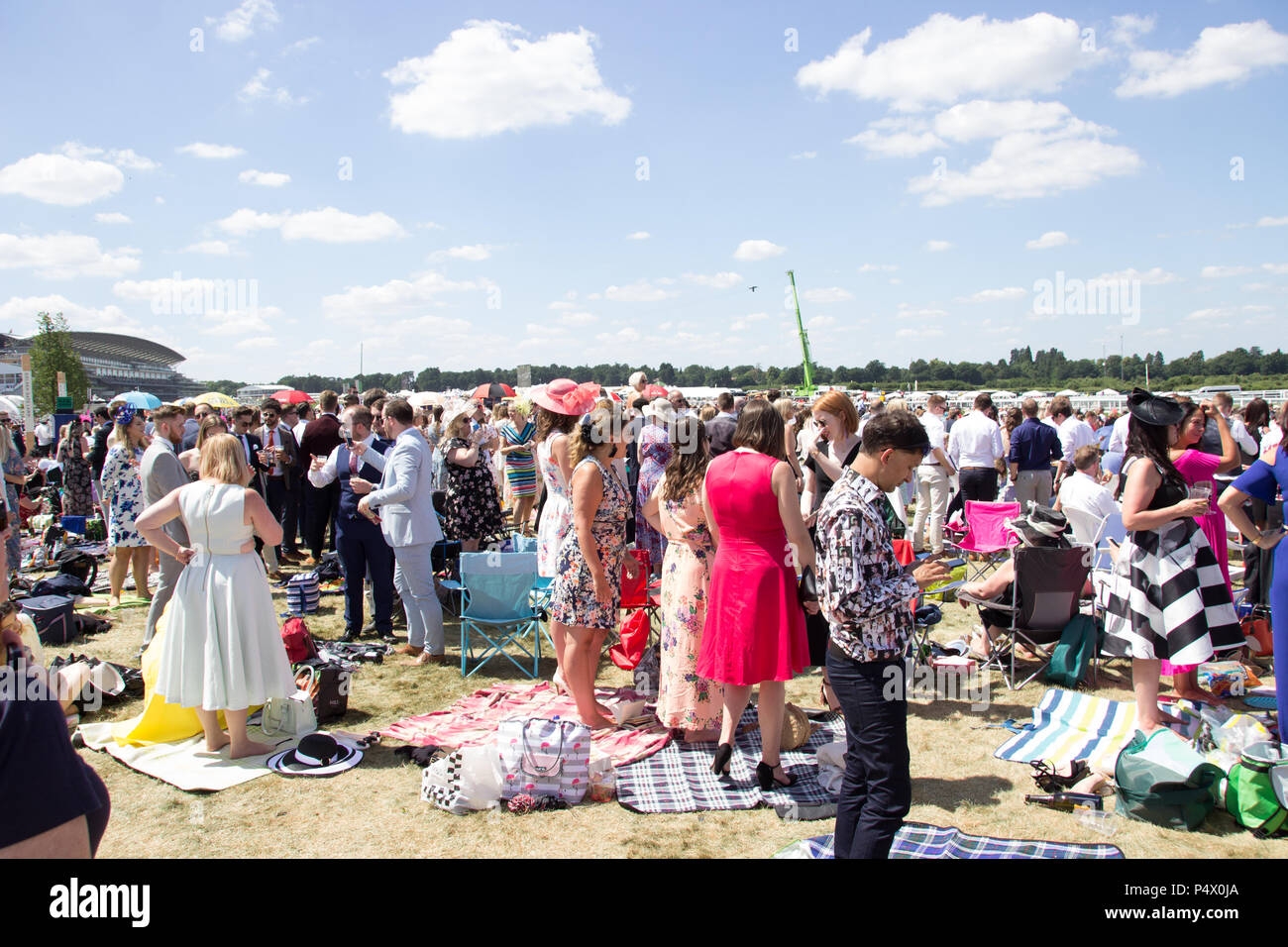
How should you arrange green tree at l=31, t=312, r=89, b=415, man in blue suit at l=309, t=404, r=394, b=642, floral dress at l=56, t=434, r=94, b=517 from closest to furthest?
man in blue suit at l=309, t=404, r=394, b=642, floral dress at l=56, t=434, r=94, b=517, green tree at l=31, t=312, r=89, b=415

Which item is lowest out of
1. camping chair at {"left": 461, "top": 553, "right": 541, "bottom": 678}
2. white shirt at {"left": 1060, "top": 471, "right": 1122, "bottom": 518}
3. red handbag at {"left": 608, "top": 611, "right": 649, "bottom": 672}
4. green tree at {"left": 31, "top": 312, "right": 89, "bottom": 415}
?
red handbag at {"left": 608, "top": 611, "right": 649, "bottom": 672}

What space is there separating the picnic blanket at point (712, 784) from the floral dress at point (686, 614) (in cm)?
22

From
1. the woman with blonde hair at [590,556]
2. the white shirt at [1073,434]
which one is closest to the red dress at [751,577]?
the woman with blonde hair at [590,556]

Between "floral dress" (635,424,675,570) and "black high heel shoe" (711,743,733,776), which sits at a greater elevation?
"floral dress" (635,424,675,570)

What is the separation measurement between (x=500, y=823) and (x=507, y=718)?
1.17 metres

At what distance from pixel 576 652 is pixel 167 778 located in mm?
2262

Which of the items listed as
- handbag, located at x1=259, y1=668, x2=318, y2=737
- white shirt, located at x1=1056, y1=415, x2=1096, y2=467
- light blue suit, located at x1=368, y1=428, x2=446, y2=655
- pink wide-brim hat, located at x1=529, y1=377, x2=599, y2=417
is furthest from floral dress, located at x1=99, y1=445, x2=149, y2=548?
white shirt, located at x1=1056, y1=415, x2=1096, y2=467

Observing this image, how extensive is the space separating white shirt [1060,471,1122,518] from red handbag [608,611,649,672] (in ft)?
12.0

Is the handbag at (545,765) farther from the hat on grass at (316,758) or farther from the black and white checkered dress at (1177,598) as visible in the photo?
the black and white checkered dress at (1177,598)

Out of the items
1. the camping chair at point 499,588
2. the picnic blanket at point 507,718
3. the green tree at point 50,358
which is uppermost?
the green tree at point 50,358

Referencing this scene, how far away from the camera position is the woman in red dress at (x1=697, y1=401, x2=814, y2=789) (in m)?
3.50

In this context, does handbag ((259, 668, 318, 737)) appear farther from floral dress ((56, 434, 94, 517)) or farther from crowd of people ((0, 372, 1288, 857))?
floral dress ((56, 434, 94, 517))

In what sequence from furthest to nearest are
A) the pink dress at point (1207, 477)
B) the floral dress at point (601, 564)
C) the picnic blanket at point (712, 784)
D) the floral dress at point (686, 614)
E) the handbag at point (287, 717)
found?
the pink dress at point (1207, 477), the handbag at point (287, 717), the floral dress at point (601, 564), the floral dress at point (686, 614), the picnic blanket at point (712, 784)

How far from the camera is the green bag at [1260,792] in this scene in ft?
11.2
